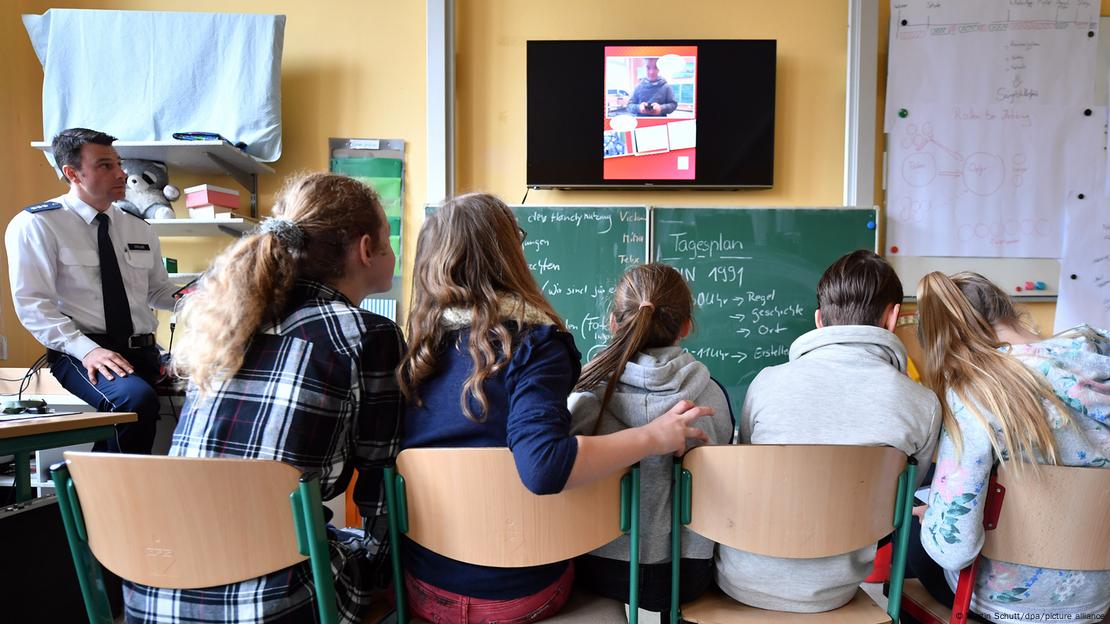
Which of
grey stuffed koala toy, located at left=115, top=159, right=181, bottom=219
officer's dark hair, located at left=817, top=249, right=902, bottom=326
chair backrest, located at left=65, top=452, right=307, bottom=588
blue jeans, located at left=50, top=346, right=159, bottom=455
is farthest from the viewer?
grey stuffed koala toy, located at left=115, top=159, right=181, bottom=219

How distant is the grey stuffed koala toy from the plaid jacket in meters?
2.53

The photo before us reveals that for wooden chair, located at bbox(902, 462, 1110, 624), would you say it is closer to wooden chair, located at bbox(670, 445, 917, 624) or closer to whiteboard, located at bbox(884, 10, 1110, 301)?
wooden chair, located at bbox(670, 445, 917, 624)

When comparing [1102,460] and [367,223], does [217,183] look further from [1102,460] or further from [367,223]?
[1102,460]

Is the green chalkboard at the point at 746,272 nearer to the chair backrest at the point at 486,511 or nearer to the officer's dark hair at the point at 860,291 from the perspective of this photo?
the officer's dark hair at the point at 860,291

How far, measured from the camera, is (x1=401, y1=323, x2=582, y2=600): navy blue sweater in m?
0.94

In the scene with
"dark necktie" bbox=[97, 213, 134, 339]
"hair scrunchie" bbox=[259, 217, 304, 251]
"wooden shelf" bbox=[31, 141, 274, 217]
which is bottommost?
"dark necktie" bbox=[97, 213, 134, 339]

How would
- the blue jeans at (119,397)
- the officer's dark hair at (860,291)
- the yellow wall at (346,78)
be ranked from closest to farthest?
the officer's dark hair at (860,291) → the blue jeans at (119,397) → the yellow wall at (346,78)

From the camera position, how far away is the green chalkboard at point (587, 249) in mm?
3133

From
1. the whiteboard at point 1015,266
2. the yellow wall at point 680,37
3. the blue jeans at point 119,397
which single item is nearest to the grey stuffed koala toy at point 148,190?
the blue jeans at point 119,397

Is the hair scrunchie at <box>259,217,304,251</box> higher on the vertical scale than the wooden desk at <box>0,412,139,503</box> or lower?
higher

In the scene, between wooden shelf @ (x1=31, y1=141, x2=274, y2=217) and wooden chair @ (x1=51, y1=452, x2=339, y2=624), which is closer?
wooden chair @ (x1=51, y1=452, x2=339, y2=624)

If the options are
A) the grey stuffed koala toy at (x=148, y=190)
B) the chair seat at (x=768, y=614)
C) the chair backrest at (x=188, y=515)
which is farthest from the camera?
the grey stuffed koala toy at (x=148, y=190)

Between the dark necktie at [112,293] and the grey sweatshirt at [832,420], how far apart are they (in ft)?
7.55

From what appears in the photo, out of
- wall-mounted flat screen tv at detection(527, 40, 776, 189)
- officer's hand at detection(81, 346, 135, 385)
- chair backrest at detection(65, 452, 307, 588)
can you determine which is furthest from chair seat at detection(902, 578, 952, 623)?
officer's hand at detection(81, 346, 135, 385)
